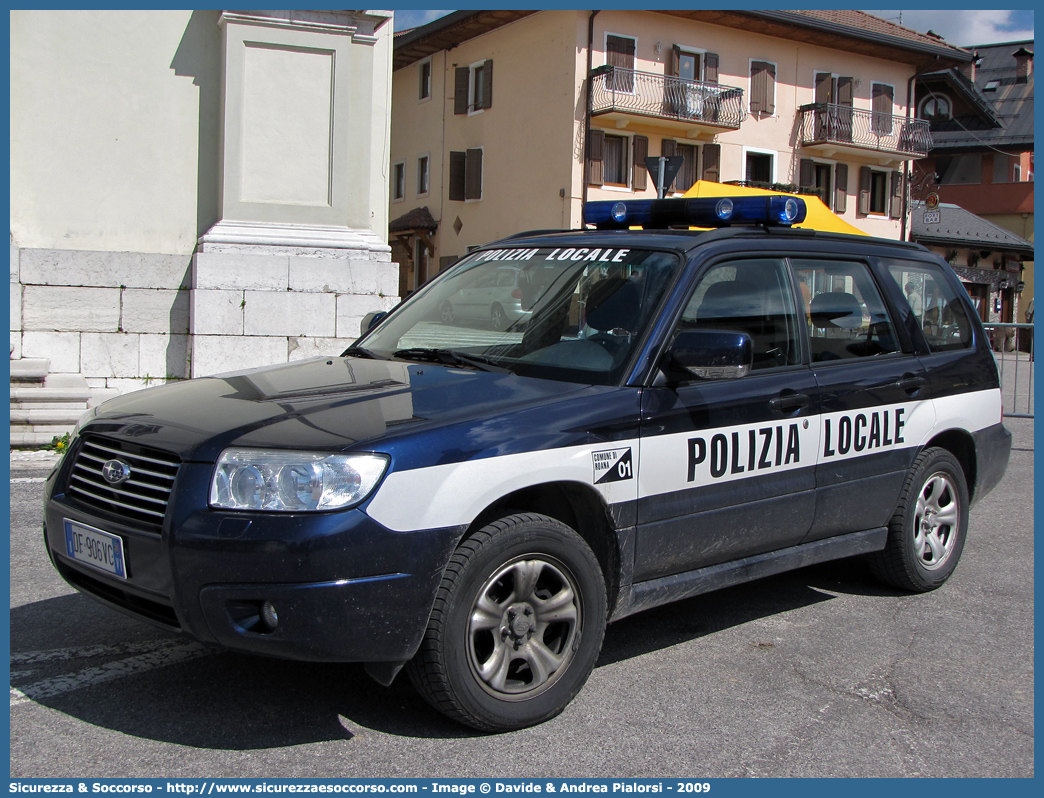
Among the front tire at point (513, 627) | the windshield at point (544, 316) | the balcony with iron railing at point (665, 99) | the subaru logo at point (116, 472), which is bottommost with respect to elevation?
the front tire at point (513, 627)

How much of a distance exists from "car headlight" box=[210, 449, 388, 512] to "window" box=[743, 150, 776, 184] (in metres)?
33.6

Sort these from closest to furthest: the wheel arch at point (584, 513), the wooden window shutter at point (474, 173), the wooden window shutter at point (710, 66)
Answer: the wheel arch at point (584, 513)
the wooden window shutter at point (710, 66)
the wooden window shutter at point (474, 173)

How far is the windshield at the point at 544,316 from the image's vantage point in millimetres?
3879

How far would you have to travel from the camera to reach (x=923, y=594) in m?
5.16

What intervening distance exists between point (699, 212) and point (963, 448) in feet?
6.53

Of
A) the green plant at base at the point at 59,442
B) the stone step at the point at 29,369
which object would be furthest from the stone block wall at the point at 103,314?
the green plant at base at the point at 59,442

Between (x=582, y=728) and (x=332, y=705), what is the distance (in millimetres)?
872

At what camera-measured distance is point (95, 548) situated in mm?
3328

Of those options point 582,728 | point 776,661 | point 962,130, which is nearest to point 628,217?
point 776,661

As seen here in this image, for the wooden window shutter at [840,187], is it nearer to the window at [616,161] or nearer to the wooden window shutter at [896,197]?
the wooden window shutter at [896,197]

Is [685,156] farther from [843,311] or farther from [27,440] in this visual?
[843,311]

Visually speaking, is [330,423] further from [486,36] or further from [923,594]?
[486,36]

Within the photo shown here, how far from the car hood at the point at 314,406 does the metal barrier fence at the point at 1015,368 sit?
32.7 ft

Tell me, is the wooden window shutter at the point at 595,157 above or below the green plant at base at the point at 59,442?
above
